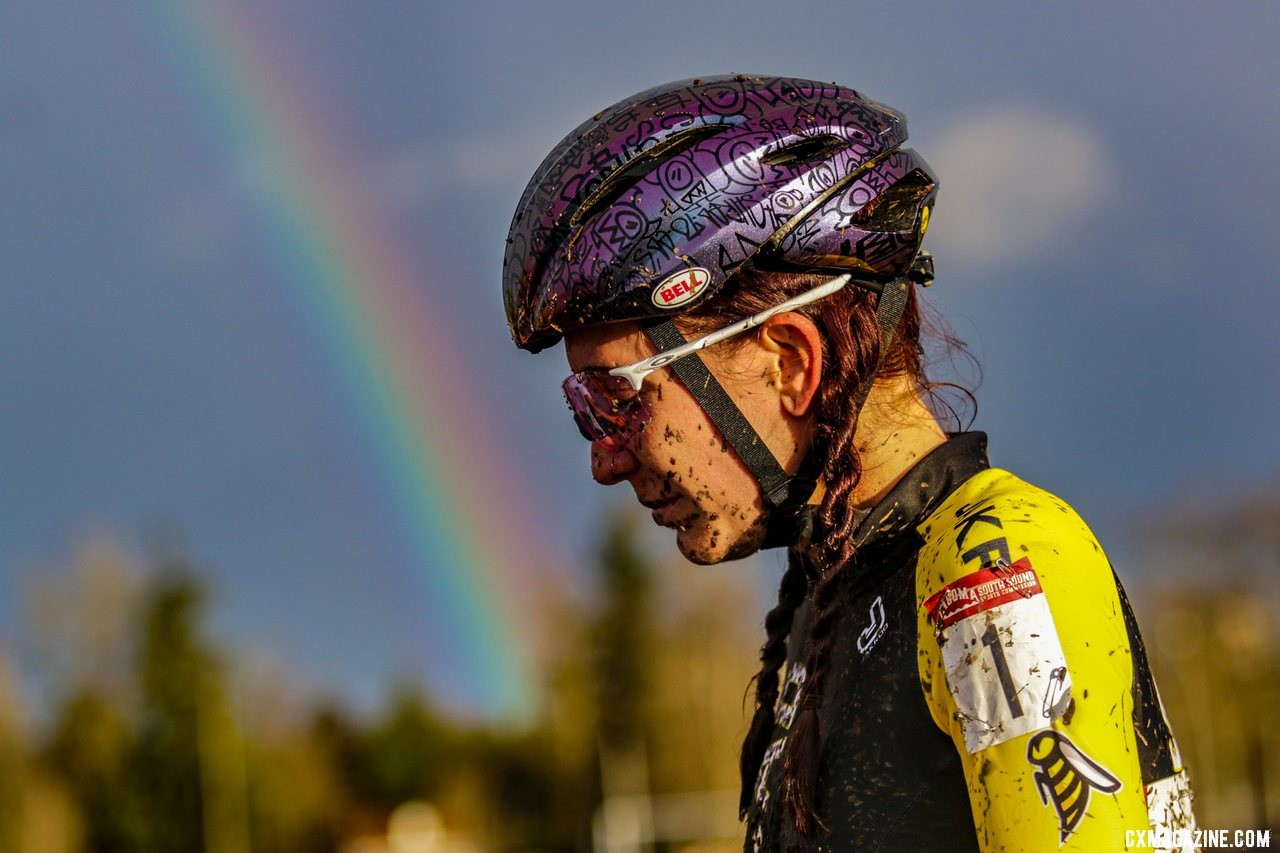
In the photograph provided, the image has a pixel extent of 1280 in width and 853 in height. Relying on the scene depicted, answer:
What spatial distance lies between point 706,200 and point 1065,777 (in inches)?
54.9

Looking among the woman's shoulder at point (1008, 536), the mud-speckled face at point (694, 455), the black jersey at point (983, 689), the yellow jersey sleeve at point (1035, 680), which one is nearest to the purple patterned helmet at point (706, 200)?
the mud-speckled face at point (694, 455)

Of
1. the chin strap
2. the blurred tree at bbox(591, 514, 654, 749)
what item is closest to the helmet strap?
the chin strap

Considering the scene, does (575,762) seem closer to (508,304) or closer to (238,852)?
(238,852)

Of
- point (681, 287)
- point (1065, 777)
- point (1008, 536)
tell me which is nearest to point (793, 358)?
point (681, 287)

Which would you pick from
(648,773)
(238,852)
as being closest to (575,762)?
(648,773)

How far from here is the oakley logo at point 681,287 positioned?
2783mm

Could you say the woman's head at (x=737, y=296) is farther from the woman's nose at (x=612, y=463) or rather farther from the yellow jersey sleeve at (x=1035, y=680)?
the yellow jersey sleeve at (x=1035, y=680)

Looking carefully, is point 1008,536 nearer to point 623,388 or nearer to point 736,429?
point 736,429

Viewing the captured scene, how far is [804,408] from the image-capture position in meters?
2.80

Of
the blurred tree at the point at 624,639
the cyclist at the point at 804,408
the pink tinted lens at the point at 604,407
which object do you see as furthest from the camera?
the blurred tree at the point at 624,639

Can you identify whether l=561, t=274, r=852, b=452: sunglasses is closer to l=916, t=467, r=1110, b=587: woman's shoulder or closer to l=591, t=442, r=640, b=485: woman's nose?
l=591, t=442, r=640, b=485: woman's nose

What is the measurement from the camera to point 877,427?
280 cm

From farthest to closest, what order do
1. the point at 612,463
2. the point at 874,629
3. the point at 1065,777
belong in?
the point at 612,463, the point at 874,629, the point at 1065,777

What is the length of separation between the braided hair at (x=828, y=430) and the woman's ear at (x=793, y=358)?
0.02m
